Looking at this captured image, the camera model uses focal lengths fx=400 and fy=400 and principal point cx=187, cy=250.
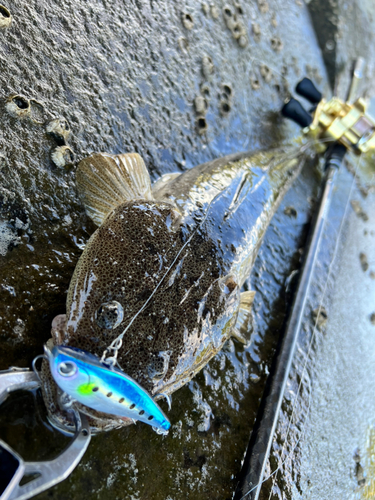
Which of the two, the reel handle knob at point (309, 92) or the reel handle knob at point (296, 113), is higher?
the reel handle knob at point (309, 92)

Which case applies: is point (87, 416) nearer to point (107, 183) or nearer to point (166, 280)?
point (166, 280)

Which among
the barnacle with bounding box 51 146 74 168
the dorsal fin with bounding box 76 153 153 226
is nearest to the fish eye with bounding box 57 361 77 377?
the dorsal fin with bounding box 76 153 153 226

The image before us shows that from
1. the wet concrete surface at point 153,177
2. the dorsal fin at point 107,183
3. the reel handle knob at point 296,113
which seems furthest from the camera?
the reel handle knob at point 296,113

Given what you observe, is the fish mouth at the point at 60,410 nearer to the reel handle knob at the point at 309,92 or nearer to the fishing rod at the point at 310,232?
the fishing rod at the point at 310,232

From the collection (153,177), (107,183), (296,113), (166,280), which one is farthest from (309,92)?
(166,280)

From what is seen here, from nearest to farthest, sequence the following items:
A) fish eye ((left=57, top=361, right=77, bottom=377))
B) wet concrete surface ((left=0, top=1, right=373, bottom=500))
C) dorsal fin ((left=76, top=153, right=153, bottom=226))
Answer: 1. fish eye ((left=57, top=361, right=77, bottom=377))
2. wet concrete surface ((left=0, top=1, right=373, bottom=500))
3. dorsal fin ((left=76, top=153, right=153, bottom=226))

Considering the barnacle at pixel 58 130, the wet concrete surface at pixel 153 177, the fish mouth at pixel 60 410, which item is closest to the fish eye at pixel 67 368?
the fish mouth at pixel 60 410

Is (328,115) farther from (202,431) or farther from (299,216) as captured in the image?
(202,431)

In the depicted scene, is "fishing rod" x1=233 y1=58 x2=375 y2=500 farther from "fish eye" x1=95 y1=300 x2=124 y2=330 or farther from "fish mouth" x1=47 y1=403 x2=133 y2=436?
"fish eye" x1=95 y1=300 x2=124 y2=330
